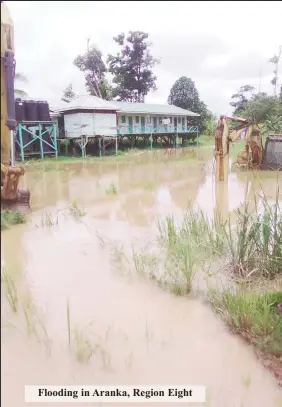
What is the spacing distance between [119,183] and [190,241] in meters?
4.77

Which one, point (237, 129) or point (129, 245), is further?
point (237, 129)

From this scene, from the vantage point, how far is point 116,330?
1702mm

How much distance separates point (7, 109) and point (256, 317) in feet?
5.53

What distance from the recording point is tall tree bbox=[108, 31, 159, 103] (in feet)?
4.52

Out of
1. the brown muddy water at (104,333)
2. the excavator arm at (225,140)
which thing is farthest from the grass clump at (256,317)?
the excavator arm at (225,140)

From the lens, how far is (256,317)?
1.95 meters

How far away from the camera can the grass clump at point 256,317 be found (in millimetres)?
1871

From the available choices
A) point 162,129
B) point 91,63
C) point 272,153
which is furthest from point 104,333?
point 272,153

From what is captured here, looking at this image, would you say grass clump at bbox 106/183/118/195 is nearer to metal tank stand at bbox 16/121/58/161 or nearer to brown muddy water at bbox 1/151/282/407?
metal tank stand at bbox 16/121/58/161

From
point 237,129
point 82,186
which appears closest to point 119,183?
point 82,186

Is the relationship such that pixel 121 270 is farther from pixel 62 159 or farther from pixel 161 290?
pixel 62 159
